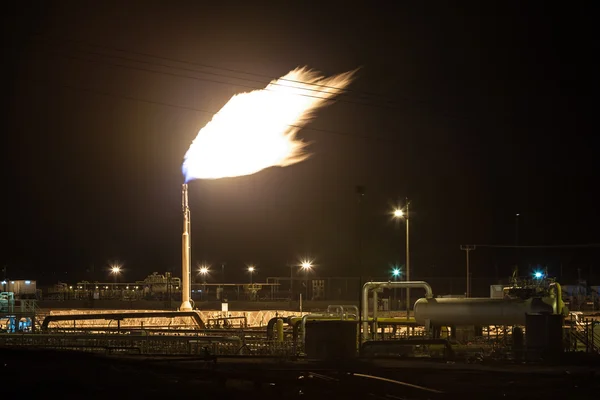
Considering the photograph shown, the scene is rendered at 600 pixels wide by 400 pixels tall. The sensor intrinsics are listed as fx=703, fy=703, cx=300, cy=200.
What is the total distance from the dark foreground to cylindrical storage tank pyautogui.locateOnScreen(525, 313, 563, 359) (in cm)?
231

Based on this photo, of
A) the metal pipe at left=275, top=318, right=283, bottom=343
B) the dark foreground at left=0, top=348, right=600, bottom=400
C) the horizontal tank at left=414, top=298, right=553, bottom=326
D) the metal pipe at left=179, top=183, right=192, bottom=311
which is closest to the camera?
the dark foreground at left=0, top=348, right=600, bottom=400

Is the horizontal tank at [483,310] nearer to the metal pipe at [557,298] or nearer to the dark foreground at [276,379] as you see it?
the metal pipe at [557,298]

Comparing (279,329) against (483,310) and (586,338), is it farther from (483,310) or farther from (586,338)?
(586,338)

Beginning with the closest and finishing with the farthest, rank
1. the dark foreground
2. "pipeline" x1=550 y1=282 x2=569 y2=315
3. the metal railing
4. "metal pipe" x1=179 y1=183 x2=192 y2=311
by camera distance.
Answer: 1. the dark foreground
2. the metal railing
3. "pipeline" x1=550 y1=282 x2=569 y2=315
4. "metal pipe" x1=179 y1=183 x2=192 y2=311

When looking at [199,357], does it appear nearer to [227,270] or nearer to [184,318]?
[184,318]

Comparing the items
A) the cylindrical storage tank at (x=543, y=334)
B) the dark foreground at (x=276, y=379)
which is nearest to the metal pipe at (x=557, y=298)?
the cylindrical storage tank at (x=543, y=334)

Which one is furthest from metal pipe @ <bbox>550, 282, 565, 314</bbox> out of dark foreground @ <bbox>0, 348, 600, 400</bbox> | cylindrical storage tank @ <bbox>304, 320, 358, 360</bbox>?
cylindrical storage tank @ <bbox>304, 320, 358, 360</bbox>

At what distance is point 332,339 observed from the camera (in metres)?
24.5

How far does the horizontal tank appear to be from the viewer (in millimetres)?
32875

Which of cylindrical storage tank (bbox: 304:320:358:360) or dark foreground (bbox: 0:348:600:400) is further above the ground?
cylindrical storage tank (bbox: 304:320:358:360)

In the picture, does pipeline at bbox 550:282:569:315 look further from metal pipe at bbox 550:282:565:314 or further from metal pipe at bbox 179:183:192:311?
metal pipe at bbox 179:183:192:311

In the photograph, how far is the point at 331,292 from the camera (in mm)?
81312

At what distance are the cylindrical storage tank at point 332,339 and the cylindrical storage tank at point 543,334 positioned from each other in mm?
6427

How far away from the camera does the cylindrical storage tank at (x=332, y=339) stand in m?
24.5
